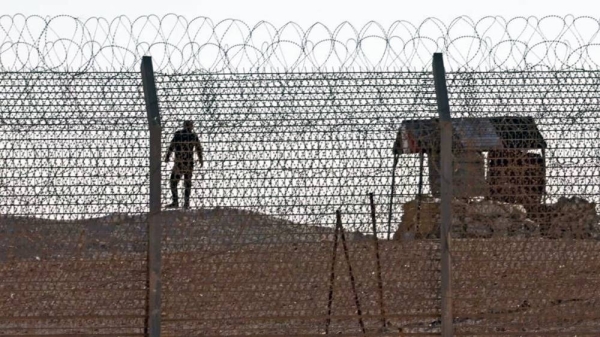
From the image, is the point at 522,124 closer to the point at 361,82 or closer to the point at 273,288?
the point at 361,82

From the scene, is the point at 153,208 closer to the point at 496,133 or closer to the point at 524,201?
the point at 496,133

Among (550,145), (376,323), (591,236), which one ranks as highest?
(550,145)

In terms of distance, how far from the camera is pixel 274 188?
28.2 feet

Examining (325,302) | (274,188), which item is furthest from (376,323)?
(274,188)

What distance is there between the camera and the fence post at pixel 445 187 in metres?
8.59

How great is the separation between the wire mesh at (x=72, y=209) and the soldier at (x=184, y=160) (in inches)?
7.5

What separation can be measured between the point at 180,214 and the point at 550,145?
247cm

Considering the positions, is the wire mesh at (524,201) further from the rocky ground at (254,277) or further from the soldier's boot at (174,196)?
the soldier's boot at (174,196)

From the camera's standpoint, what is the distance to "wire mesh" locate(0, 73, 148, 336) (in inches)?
336

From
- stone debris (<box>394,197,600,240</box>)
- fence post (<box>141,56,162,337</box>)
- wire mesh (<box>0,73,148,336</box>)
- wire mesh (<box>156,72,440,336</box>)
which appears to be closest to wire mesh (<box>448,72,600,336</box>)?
stone debris (<box>394,197,600,240</box>)

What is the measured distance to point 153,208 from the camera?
848 centimetres

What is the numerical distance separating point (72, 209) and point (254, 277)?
4.08 ft

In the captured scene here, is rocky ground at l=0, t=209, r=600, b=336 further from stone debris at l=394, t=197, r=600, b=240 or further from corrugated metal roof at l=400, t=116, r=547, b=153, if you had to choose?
corrugated metal roof at l=400, t=116, r=547, b=153

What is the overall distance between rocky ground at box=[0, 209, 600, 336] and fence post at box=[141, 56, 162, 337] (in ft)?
0.28
